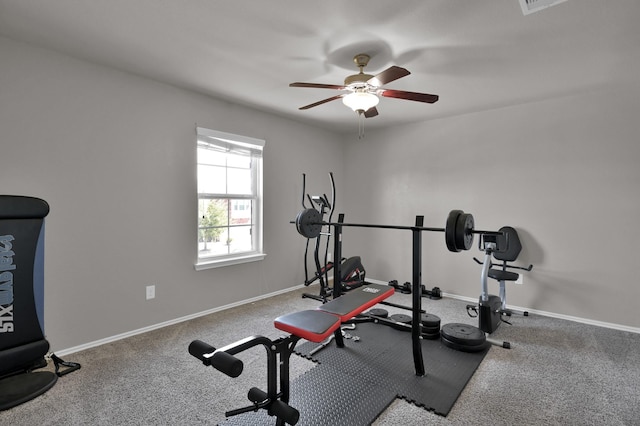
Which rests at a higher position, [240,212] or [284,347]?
[240,212]

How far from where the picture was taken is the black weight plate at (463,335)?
8.48 ft

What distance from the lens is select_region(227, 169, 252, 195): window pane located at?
378 centimetres

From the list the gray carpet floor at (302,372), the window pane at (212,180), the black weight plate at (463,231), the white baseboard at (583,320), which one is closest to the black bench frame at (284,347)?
the black weight plate at (463,231)

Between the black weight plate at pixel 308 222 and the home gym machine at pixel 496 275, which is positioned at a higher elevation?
the black weight plate at pixel 308 222

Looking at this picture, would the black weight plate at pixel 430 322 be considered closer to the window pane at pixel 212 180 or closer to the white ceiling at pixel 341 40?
the white ceiling at pixel 341 40

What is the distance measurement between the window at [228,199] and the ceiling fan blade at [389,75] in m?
1.90

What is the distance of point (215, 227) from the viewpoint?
364cm

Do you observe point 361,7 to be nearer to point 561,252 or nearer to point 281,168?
point 281,168

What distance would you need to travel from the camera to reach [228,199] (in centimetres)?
374

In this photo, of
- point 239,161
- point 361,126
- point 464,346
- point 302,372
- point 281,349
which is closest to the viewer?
point 281,349

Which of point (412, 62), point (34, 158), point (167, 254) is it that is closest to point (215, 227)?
point (167, 254)

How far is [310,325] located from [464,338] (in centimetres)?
146

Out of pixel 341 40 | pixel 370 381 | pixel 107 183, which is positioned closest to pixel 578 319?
pixel 370 381

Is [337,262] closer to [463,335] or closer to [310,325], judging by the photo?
[310,325]
